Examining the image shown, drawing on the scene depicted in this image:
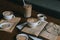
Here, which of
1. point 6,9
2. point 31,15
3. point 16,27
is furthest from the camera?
point 6,9

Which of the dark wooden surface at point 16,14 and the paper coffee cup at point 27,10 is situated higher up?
the paper coffee cup at point 27,10

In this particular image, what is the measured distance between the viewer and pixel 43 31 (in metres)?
1.23

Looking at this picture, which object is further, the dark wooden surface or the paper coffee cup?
the paper coffee cup

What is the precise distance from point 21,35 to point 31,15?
13.5 inches

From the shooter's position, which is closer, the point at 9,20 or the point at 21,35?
the point at 21,35

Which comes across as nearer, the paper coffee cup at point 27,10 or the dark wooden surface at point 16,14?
the dark wooden surface at point 16,14

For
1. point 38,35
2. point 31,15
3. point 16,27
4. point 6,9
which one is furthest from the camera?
point 6,9

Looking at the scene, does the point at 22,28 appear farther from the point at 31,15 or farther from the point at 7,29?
the point at 31,15

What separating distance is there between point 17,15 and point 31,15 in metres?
0.15

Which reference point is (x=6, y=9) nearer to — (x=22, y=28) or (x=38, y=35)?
(x=22, y=28)

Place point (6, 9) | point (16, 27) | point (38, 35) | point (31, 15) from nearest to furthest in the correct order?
point (38, 35) → point (16, 27) → point (31, 15) → point (6, 9)

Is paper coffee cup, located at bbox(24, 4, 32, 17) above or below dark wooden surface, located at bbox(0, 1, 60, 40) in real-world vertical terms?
above

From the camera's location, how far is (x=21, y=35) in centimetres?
120

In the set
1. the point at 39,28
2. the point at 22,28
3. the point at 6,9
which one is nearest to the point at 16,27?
the point at 22,28
